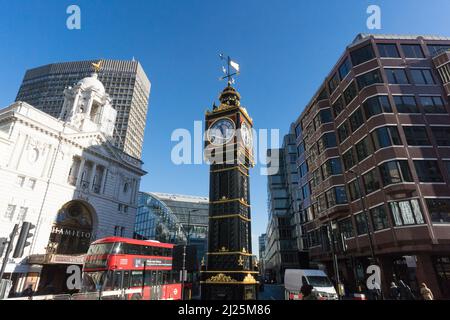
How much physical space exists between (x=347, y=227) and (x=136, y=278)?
24936 millimetres

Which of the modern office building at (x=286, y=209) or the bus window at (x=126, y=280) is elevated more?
the modern office building at (x=286, y=209)

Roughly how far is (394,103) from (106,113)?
1845 inches

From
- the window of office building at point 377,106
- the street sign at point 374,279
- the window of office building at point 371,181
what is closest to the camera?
the street sign at point 374,279

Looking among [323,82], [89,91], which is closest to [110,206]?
[89,91]

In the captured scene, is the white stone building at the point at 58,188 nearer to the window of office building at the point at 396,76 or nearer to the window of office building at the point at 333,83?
the window of office building at the point at 333,83

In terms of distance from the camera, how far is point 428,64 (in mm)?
30672

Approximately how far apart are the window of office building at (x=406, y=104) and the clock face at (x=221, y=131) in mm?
21167

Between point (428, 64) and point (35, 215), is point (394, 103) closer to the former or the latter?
point (428, 64)

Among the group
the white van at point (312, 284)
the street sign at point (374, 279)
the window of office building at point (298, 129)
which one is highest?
the window of office building at point (298, 129)

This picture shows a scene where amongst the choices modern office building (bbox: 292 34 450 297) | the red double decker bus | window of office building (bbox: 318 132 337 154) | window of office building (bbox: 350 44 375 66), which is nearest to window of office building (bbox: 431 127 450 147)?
modern office building (bbox: 292 34 450 297)

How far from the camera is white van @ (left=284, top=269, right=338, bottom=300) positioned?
61.0ft

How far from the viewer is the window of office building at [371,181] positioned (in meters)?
26.5

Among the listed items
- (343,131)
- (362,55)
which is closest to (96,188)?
(343,131)

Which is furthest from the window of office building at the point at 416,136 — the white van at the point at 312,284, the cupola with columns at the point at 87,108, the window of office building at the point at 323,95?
the cupola with columns at the point at 87,108
